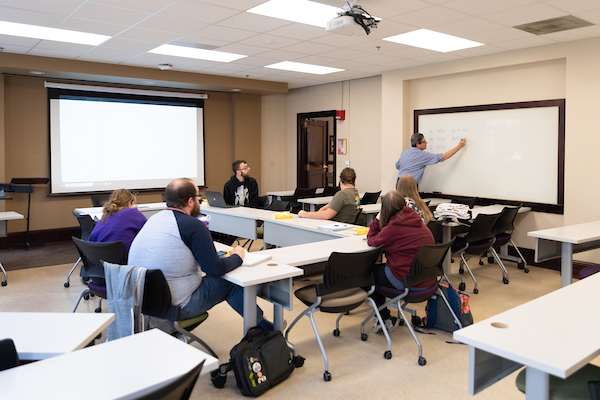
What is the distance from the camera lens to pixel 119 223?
3611 millimetres

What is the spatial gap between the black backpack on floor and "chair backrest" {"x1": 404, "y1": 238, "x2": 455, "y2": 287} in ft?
3.32

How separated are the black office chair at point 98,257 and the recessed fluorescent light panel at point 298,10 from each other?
2552 millimetres

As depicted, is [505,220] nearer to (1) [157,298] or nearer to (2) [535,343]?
(2) [535,343]

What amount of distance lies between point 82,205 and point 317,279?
18.8ft

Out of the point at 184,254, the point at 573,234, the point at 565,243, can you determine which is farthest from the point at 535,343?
the point at 573,234

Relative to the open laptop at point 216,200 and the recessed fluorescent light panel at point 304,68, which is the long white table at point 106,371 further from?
the recessed fluorescent light panel at point 304,68

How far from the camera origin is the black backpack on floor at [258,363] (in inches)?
105

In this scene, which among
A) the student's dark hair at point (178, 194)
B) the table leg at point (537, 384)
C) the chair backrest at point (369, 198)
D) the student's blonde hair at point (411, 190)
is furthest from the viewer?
the chair backrest at point (369, 198)

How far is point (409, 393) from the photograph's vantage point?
2.78 m

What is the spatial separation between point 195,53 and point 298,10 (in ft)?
7.81

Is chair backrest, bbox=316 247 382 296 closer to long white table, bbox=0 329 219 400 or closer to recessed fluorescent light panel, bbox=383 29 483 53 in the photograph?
long white table, bbox=0 329 219 400

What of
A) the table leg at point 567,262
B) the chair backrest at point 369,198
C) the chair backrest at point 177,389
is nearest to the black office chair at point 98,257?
the chair backrest at point 177,389

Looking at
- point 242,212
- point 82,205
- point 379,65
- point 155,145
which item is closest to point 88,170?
point 82,205

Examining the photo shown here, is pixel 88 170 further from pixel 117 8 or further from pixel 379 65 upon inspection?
pixel 379 65
